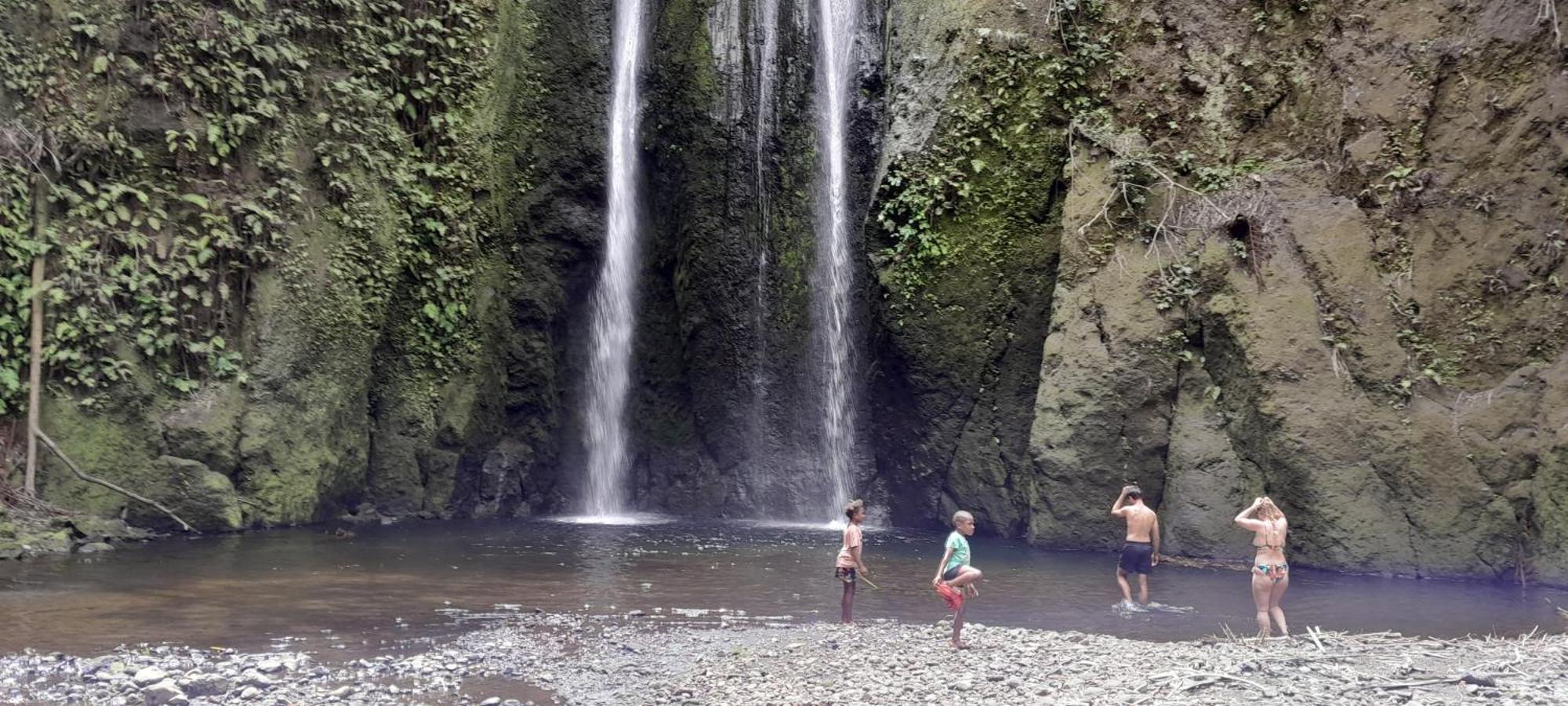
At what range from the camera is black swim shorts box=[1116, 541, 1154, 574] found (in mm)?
10875

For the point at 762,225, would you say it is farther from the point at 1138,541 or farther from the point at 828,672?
the point at 828,672

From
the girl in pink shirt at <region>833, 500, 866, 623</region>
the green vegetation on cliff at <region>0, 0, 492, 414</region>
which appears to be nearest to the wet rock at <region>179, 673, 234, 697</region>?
the girl in pink shirt at <region>833, 500, 866, 623</region>

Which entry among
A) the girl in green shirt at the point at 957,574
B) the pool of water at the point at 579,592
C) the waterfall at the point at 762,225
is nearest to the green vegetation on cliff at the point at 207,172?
the pool of water at the point at 579,592

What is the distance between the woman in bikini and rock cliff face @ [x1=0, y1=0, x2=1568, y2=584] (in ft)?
14.6

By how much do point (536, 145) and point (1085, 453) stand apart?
32.6ft

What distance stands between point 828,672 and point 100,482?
10.7 m

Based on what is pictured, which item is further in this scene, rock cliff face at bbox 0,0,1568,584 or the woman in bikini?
rock cliff face at bbox 0,0,1568,584

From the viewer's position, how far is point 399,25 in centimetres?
1727

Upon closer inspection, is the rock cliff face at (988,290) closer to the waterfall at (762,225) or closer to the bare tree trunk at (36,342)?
the waterfall at (762,225)

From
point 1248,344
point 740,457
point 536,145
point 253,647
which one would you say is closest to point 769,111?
point 536,145

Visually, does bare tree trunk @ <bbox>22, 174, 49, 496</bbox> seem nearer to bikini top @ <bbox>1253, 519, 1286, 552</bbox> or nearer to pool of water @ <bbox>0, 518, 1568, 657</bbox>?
pool of water @ <bbox>0, 518, 1568, 657</bbox>

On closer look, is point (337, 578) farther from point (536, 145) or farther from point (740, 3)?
point (740, 3)

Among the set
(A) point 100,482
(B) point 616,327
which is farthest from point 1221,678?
(B) point 616,327

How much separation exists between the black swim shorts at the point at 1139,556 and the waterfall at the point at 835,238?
762 cm
